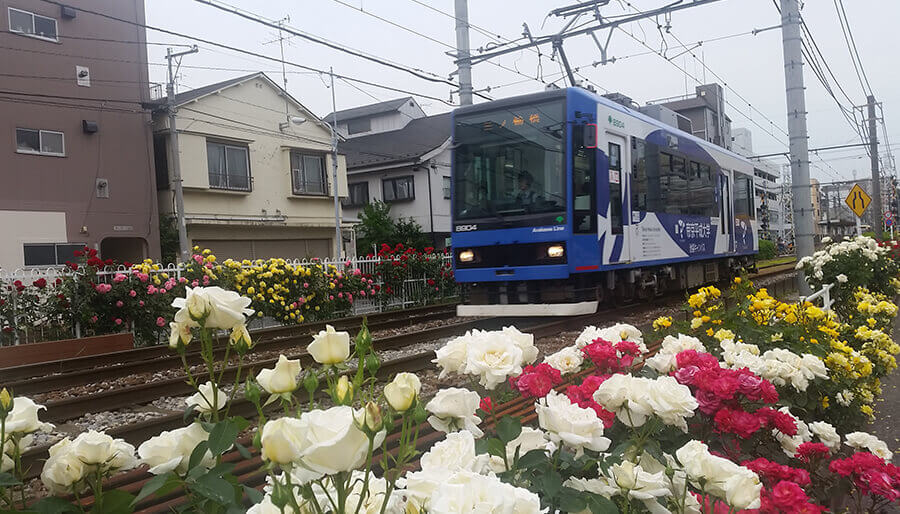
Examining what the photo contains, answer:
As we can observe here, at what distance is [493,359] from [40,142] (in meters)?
19.7

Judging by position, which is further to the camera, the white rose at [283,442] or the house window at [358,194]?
the house window at [358,194]

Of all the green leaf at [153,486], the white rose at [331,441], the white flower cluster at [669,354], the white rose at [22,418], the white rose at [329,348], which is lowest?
the white flower cluster at [669,354]

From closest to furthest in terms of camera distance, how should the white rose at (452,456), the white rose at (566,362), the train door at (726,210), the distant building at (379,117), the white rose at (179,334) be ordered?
the white rose at (452,456) → the white rose at (179,334) → the white rose at (566,362) → the train door at (726,210) → the distant building at (379,117)

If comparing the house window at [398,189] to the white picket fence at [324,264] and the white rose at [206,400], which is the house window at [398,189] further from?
the white rose at [206,400]

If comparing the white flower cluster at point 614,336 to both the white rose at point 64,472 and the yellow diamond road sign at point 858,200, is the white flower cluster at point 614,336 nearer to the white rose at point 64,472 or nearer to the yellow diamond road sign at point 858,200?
the white rose at point 64,472

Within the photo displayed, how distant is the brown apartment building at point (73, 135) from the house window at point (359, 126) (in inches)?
676

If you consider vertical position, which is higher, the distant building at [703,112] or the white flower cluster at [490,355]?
the distant building at [703,112]

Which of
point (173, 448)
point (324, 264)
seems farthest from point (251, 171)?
point (173, 448)

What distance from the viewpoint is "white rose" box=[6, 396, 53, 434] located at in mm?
1334

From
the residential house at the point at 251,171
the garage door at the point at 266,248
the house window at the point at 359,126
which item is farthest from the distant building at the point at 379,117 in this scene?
the garage door at the point at 266,248

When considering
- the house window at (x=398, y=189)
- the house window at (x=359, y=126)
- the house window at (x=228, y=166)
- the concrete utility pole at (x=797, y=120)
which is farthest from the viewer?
the house window at (x=359, y=126)

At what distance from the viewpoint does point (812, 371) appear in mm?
2795

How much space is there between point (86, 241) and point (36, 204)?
5.45 feet

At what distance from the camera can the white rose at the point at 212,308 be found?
1.30 metres
